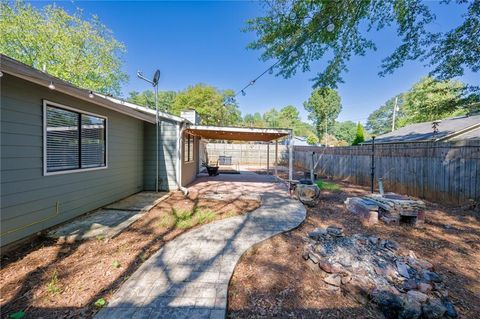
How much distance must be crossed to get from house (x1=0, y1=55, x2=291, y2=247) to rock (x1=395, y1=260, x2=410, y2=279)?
5068mm

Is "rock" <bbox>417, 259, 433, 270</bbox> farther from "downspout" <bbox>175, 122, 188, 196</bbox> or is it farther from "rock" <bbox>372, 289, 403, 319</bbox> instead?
"downspout" <bbox>175, 122, 188, 196</bbox>

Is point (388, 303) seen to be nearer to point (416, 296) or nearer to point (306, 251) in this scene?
point (416, 296)

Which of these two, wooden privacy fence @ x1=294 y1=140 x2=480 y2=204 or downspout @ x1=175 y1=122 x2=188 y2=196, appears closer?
wooden privacy fence @ x1=294 y1=140 x2=480 y2=204

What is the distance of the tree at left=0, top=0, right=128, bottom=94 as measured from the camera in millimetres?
12609

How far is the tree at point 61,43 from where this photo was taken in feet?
41.4

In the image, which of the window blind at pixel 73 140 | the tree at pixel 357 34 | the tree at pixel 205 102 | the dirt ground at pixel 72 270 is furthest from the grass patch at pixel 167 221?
the tree at pixel 205 102

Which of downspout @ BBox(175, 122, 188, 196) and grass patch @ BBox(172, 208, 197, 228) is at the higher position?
downspout @ BBox(175, 122, 188, 196)

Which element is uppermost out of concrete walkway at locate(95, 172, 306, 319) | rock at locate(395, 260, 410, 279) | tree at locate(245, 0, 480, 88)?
tree at locate(245, 0, 480, 88)

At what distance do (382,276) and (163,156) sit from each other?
6254 mm

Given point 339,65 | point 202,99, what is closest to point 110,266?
A: point 339,65

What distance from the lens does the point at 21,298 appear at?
1.93m

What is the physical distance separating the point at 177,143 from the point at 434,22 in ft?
27.0

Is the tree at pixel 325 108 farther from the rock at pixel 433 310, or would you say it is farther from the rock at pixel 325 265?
the rock at pixel 433 310

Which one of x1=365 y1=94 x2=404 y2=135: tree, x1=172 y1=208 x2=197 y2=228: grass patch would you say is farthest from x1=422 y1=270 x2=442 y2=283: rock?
x1=365 y1=94 x2=404 y2=135: tree
